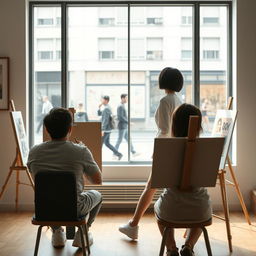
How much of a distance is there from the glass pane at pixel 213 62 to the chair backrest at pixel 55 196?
320cm

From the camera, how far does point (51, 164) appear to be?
3.02m

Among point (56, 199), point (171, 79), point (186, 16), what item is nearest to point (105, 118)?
point (186, 16)

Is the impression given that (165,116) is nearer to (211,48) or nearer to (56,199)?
(56,199)

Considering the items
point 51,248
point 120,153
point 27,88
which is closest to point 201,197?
point 51,248

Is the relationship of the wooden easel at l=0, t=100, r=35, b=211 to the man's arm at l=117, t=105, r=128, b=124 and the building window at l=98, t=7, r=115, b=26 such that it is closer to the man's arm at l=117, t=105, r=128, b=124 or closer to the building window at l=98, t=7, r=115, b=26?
the man's arm at l=117, t=105, r=128, b=124

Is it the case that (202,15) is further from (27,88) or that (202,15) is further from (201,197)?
(201,197)

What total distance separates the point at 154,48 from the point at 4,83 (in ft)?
6.28

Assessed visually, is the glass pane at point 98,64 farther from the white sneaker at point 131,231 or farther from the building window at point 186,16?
the white sneaker at point 131,231

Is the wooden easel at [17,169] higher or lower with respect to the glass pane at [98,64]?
lower

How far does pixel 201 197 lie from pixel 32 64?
141 inches

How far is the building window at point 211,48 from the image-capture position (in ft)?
19.0

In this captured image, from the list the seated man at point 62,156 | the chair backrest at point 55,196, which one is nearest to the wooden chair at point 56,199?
the chair backrest at point 55,196

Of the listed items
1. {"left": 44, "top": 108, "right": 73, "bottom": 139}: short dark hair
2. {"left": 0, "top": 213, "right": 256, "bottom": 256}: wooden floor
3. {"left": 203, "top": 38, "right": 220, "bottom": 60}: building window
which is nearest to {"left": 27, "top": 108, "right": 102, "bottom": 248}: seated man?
{"left": 44, "top": 108, "right": 73, "bottom": 139}: short dark hair

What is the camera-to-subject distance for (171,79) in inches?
151
